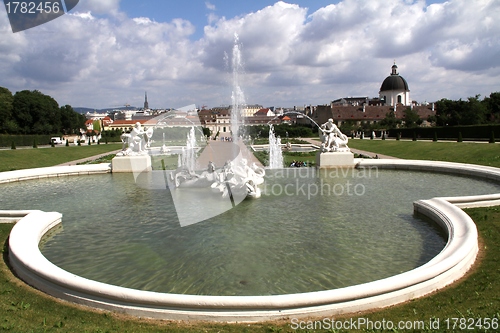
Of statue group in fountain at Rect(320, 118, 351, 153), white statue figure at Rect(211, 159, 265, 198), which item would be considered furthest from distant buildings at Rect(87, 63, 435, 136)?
white statue figure at Rect(211, 159, 265, 198)

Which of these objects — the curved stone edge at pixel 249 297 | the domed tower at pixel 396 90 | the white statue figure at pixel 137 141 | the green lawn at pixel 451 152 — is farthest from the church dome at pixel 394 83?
the curved stone edge at pixel 249 297

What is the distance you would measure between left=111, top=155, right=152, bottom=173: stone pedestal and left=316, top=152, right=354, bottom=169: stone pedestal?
11225mm

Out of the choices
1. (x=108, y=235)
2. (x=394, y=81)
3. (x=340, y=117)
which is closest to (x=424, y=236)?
(x=108, y=235)

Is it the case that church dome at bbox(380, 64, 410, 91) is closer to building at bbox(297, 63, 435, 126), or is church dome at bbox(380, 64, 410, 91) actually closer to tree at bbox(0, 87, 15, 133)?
building at bbox(297, 63, 435, 126)

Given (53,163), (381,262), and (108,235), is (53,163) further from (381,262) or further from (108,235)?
(381,262)

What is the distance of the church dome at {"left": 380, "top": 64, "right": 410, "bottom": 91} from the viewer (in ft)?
488

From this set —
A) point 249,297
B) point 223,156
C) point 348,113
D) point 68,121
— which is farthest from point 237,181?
point 348,113

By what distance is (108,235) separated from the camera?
11.4m

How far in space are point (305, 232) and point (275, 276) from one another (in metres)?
3.14

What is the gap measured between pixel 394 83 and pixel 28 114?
121 m

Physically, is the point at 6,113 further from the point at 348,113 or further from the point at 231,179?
the point at 348,113

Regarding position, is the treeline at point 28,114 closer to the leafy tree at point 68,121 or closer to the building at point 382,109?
the leafy tree at point 68,121

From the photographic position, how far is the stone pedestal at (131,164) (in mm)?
25219

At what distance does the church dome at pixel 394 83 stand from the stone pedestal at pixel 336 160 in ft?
445
